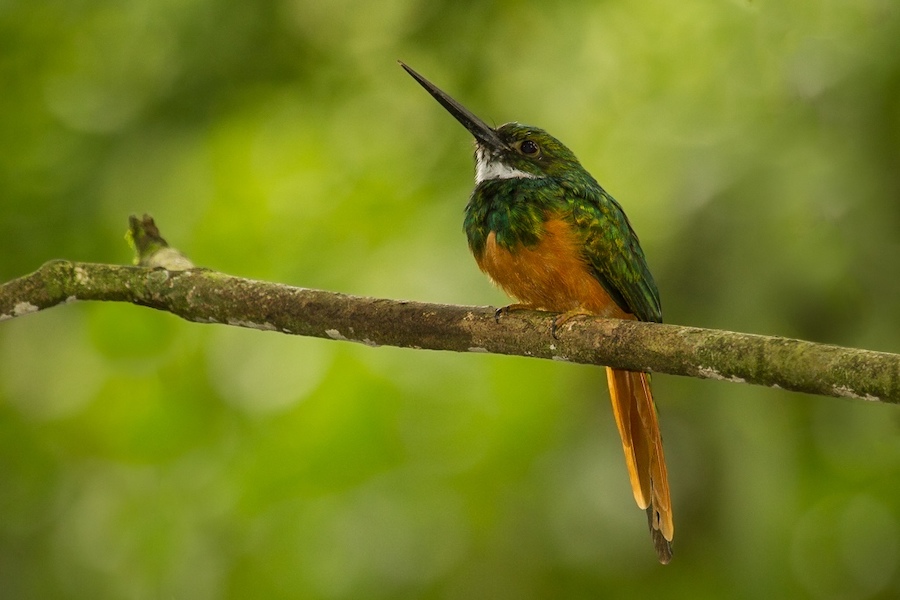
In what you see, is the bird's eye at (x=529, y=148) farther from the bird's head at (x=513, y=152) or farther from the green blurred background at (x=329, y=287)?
the green blurred background at (x=329, y=287)

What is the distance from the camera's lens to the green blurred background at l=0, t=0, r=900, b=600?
345 centimetres

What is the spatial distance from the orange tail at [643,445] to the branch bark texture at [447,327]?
0.37m

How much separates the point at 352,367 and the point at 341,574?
82 cm

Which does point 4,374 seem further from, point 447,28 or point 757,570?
point 757,570

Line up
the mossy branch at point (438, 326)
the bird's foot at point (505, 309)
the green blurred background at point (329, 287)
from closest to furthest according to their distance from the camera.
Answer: the mossy branch at point (438, 326), the bird's foot at point (505, 309), the green blurred background at point (329, 287)

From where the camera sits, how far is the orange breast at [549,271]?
247 cm

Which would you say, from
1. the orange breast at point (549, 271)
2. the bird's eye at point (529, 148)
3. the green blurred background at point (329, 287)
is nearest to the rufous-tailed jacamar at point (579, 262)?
the orange breast at point (549, 271)

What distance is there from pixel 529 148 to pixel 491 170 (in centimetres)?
13

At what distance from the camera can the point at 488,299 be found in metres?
3.55

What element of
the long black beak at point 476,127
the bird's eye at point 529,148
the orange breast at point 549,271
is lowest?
the orange breast at point 549,271

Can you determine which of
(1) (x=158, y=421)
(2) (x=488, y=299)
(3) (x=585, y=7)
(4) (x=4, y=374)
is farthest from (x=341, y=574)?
(3) (x=585, y=7)

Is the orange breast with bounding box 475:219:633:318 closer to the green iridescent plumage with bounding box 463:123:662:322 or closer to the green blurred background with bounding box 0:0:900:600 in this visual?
the green iridescent plumage with bounding box 463:123:662:322

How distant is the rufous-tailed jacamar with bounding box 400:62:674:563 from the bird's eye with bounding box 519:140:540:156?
138 mm

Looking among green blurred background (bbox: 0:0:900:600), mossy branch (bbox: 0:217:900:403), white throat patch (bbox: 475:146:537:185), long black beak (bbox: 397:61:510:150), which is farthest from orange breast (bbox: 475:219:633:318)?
green blurred background (bbox: 0:0:900:600)
